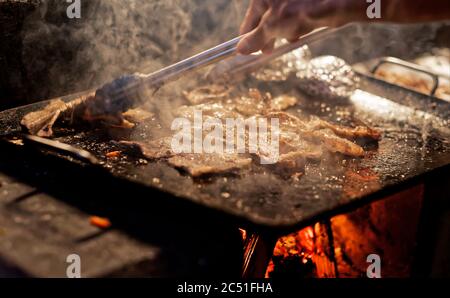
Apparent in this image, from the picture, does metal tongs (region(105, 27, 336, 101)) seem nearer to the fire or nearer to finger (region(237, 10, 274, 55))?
finger (region(237, 10, 274, 55))

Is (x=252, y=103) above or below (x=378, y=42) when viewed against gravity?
above

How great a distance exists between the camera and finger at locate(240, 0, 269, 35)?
4.04 metres

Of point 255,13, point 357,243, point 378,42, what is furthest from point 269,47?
point 378,42

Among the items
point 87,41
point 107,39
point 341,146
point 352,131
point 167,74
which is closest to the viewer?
point 341,146

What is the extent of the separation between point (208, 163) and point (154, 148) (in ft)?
1.43

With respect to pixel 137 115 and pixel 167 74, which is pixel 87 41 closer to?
pixel 137 115

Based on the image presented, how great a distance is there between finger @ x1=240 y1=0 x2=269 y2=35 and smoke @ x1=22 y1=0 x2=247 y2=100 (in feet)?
5.07

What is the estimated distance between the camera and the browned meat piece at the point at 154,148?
3363 mm

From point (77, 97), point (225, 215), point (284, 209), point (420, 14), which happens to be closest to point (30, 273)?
point (225, 215)

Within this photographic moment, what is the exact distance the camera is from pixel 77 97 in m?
4.10

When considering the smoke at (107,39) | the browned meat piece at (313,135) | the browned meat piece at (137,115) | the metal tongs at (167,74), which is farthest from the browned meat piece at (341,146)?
the smoke at (107,39)

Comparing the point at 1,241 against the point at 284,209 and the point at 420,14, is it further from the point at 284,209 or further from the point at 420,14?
the point at 420,14

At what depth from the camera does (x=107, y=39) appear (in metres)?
4.97

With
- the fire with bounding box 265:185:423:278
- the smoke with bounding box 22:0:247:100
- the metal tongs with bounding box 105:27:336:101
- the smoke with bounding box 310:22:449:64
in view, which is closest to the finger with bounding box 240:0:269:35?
the metal tongs with bounding box 105:27:336:101
